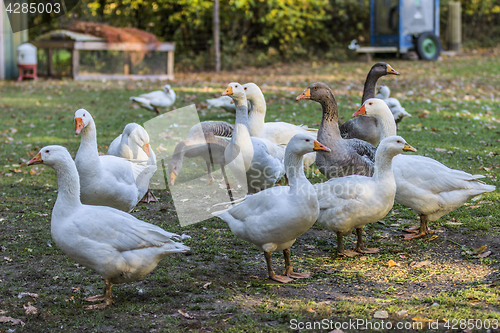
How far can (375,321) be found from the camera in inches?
128

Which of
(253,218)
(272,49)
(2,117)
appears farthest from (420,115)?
(272,49)

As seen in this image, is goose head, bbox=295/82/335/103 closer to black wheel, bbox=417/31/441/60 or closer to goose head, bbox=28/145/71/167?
goose head, bbox=28/145/71/167

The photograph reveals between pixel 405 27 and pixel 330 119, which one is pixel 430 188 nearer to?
pixel 330 119

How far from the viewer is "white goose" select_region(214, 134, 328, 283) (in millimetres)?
3874

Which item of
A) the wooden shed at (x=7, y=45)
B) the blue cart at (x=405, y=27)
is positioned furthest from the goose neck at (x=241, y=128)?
the blue cart at (x=405, y=27)

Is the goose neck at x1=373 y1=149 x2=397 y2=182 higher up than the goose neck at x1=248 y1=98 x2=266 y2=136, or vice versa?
the goose neck at x1=248 y1=98 x2=266 y2=136

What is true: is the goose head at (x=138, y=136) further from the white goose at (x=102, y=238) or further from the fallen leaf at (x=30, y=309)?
the fallen leaf at (x=30, y=309)

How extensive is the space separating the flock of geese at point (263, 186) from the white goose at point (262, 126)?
14 mm

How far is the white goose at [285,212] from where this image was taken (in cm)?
387

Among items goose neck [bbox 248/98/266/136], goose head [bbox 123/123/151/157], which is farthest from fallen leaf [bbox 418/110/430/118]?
goose head [bbox 123/123/151/157]

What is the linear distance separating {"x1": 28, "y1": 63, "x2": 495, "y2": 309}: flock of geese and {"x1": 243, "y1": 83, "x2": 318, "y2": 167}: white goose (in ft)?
0.05

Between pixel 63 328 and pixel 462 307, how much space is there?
2.76 m

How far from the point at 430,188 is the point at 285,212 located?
5.66ft

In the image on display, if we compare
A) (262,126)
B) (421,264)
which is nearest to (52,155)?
(421,264)
